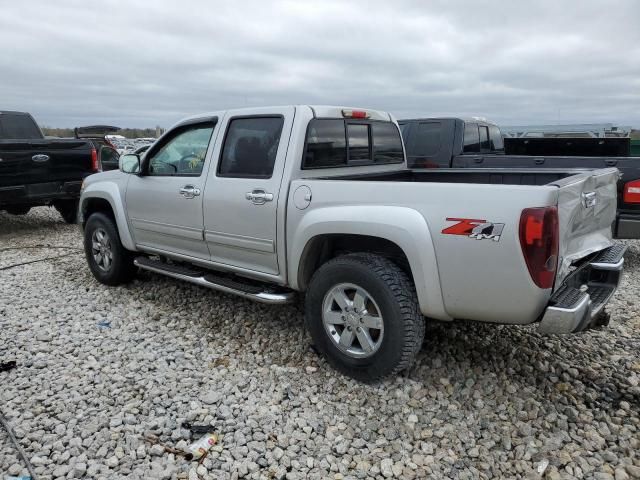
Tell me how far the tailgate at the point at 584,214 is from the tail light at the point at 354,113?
5.80 ft

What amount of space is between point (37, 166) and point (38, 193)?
0.42m

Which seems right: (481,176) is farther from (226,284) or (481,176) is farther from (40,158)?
(40,158)

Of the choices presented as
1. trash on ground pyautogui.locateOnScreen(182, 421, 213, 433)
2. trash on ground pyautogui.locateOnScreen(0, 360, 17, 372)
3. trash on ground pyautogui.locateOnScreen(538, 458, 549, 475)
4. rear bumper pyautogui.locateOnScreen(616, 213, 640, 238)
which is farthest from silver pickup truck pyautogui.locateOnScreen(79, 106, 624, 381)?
rear bumper pyautogui.locateOnScreen(616, 213, 640, 238)

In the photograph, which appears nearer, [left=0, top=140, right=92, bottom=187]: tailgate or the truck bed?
the truck bed

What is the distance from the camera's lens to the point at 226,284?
13.9ft

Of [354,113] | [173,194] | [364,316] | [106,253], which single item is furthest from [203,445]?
[106,253]

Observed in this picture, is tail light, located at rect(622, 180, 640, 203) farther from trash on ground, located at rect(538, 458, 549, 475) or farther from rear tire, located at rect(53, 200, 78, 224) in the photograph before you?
rear tire, located at rect(53, 200, 78, 224)

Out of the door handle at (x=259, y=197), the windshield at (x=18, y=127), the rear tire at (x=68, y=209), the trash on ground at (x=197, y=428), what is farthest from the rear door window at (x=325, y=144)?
the windshield at (x=18, y=127)

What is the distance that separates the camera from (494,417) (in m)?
3.12

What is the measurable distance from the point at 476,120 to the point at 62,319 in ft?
22.1

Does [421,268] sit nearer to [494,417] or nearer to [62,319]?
[494,417]

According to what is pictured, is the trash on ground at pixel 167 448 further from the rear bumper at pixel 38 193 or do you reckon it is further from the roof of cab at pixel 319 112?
the rear bumper at pixel 38 193

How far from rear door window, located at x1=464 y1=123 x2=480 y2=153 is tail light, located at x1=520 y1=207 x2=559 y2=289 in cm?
567

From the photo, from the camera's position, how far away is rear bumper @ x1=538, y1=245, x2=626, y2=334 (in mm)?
2789
